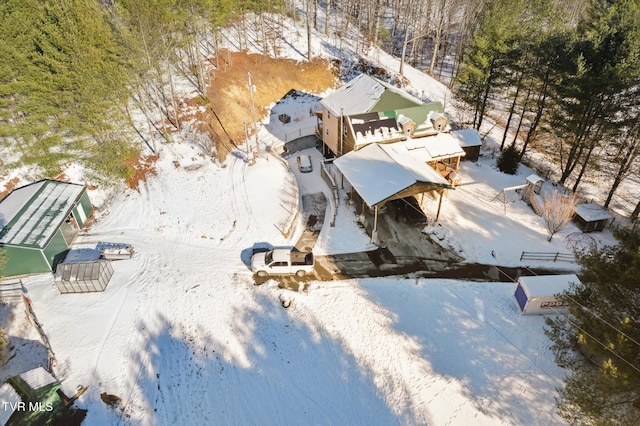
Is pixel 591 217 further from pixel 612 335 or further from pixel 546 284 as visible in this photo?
pixel 612 335

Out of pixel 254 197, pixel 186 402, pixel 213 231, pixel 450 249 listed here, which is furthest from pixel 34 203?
pixel 450 249

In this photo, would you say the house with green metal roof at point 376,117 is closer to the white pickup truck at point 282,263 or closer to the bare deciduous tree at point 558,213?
the bare deciduous tree at point 558,213

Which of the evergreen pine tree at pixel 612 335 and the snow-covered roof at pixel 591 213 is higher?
the evergreen pine tree at pixel 612 335

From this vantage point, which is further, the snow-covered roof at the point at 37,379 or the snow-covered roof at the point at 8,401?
the snow-covered roof at the point at 37,379

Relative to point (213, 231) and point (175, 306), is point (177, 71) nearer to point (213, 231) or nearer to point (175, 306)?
point (213, 231)

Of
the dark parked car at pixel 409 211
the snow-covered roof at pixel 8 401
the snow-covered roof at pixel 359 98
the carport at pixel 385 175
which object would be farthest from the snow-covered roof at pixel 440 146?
the snow-covered roof at pixel 8 401

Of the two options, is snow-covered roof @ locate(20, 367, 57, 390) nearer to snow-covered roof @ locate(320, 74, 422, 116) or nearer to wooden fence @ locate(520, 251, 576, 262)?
snow-covered roof @ locate(320, 74, 422, 116)
